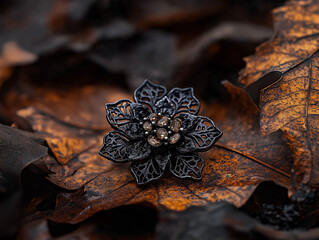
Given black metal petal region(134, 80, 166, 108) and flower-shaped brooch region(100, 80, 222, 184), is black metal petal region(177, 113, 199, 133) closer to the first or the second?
flower-shaped brooch region(100, 80, 222, 184)

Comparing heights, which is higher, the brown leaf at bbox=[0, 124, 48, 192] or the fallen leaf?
the fallen leaf

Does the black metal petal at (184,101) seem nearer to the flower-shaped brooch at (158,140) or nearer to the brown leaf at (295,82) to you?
the flower-shaped brooch at (158,140)

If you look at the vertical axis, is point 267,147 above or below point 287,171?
above

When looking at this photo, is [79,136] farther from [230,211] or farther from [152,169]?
[230,211]

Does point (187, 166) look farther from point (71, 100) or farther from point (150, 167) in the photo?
point (71, 100)

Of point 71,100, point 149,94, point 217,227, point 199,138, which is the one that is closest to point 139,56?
point 71,100

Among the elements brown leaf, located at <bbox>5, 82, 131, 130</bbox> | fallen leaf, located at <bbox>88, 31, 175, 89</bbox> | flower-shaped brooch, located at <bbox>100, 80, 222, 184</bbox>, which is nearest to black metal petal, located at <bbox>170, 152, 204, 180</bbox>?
flower-shaped brooch, located at <bbox>100, 80, 222, 184</bbox>

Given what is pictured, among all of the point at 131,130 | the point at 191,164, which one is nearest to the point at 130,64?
the point at 131,130
